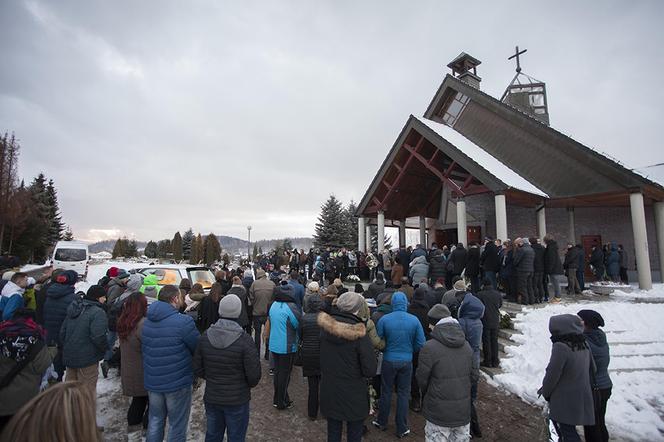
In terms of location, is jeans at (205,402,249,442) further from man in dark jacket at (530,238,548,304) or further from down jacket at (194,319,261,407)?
man in dark jacket at (530,238,548,304)

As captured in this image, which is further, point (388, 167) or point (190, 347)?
point (388, 167)

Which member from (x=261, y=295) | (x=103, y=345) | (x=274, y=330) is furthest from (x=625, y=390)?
(x=103, y=345)

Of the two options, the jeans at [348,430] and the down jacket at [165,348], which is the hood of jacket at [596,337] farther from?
the down jacket at [165,348]

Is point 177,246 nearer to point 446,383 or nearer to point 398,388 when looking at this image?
point 398,388

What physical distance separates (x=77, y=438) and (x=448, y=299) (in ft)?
18.8

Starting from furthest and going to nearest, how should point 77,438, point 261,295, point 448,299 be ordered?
point 261,295 < point 448,299 < point 77,438

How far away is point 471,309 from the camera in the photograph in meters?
5.36

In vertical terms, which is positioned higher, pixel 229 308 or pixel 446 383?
pixel 229 308

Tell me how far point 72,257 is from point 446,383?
19.8m

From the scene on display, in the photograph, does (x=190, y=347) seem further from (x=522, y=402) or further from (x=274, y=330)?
(x=522, y=402)

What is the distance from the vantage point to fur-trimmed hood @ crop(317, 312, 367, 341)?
3.46 metres

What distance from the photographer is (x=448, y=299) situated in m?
6.12

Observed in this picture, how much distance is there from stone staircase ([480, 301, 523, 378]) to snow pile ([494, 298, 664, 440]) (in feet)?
0.37

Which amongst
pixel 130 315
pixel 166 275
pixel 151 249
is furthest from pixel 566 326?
pixel 151 249
